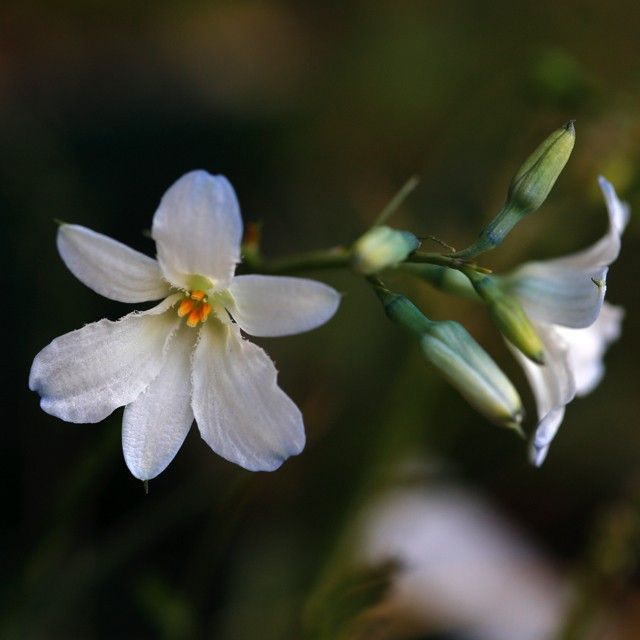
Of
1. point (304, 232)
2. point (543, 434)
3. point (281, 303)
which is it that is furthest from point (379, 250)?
point (304, 232)

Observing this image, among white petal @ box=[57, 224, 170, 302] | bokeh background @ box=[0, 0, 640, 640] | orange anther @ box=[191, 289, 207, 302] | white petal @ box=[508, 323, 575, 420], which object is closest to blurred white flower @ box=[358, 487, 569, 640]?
bokeh background @ box=[0, 0, 640, 640]

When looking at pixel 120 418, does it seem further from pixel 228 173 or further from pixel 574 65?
pixel 228 173

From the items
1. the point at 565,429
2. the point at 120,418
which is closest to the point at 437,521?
the point at 565,429

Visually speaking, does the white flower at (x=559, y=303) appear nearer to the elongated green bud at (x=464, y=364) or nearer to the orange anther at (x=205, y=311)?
the elongated green bud at (x=464, y=364)

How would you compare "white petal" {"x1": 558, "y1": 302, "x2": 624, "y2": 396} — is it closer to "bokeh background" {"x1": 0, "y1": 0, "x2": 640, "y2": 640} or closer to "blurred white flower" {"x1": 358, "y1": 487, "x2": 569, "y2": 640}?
"bokeh background" {"x1": 0, "y1": 0, "x2": 640, "y2": 640}

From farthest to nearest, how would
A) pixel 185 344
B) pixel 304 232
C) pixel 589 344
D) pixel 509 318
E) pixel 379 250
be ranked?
pixel 304 232 → pixel 589 344 → pixel 185 344 → pixel 509 318 → pixel 379 250

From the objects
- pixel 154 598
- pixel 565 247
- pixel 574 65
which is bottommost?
pixel 154 598

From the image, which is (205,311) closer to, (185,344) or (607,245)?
(185,344)
